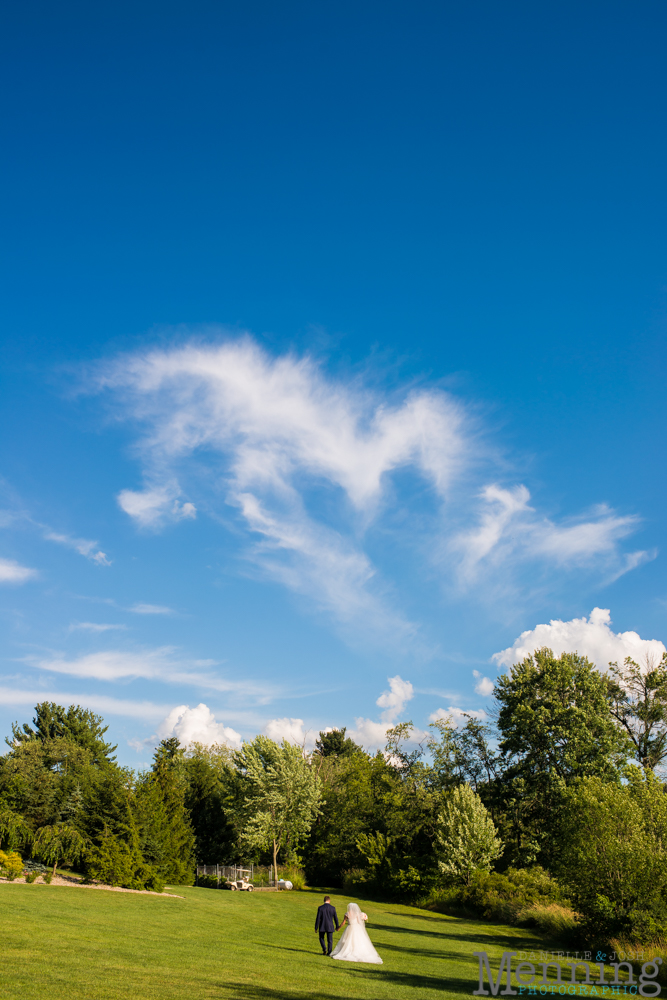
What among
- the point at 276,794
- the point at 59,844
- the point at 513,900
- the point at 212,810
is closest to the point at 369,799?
the point at 276,794

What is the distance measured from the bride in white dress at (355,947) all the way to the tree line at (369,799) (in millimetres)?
14976

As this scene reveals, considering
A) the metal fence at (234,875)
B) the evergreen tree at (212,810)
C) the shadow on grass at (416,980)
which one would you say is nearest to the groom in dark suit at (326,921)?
the shadow on grass at (416,980)

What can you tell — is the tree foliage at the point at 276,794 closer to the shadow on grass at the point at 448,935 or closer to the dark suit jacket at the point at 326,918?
the shadow on grass at the point at 448,935

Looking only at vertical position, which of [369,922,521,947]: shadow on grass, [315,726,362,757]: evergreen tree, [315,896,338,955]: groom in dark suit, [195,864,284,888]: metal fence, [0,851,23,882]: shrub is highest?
[315,726,362,757]: evergreen tree

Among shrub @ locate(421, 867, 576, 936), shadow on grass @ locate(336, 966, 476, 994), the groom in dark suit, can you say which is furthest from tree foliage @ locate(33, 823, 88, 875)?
shadow on grass @ locate(336, 966, 476, 994)

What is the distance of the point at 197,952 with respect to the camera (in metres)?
15.3

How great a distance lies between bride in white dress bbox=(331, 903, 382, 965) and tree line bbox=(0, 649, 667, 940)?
49.1 feet

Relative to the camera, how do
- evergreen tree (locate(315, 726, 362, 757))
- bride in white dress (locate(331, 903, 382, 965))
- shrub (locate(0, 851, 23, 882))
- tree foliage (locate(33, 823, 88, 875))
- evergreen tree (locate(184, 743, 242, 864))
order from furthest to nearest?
1. evergreen tree (locate(315, 726, 362, 757))
2. evergreen tree (locate(184, 743, 242, 864))
3. tree foliage (locate(33, 823, 88, 875))
4. shrub (locate(0, 851, 23, 882))
5. bride in white dress (locate(331, 903, 382, 965))

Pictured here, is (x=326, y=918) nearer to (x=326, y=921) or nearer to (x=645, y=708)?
(x=326, y=921)

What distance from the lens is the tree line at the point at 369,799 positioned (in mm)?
34969

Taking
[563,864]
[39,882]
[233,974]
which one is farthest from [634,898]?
[39,882]

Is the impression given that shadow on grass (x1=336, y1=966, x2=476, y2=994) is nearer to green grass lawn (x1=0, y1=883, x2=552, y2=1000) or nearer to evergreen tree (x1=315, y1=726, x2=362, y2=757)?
green grass lawn (x1=0, y1=883, x2=552, y2=1000)

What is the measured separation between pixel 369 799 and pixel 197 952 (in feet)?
131

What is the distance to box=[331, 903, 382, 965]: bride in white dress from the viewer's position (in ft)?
56.1
